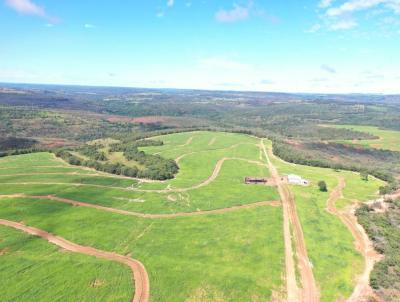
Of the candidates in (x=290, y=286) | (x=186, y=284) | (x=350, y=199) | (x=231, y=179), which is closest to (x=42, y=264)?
(x=186, y=284)

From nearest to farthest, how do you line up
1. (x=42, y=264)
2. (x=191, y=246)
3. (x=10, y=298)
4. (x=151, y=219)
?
(x=10, y=298) < (x=42, y=264) < (x=191, y=246) < (x=151, y=219)

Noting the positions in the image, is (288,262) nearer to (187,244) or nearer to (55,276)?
(187,244)

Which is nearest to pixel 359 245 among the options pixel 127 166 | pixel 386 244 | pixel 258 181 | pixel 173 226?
pixel 386 244

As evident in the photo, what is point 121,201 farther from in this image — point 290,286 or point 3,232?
point 290,286

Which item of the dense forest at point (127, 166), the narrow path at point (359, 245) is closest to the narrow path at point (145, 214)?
the narrow path at point (359, 245)

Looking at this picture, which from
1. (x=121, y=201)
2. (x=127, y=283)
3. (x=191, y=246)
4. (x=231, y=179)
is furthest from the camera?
(x=231, y=179)

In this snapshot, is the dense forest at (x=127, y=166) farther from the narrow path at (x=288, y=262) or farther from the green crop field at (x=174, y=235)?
the narrow path at (x=288, y=262)
